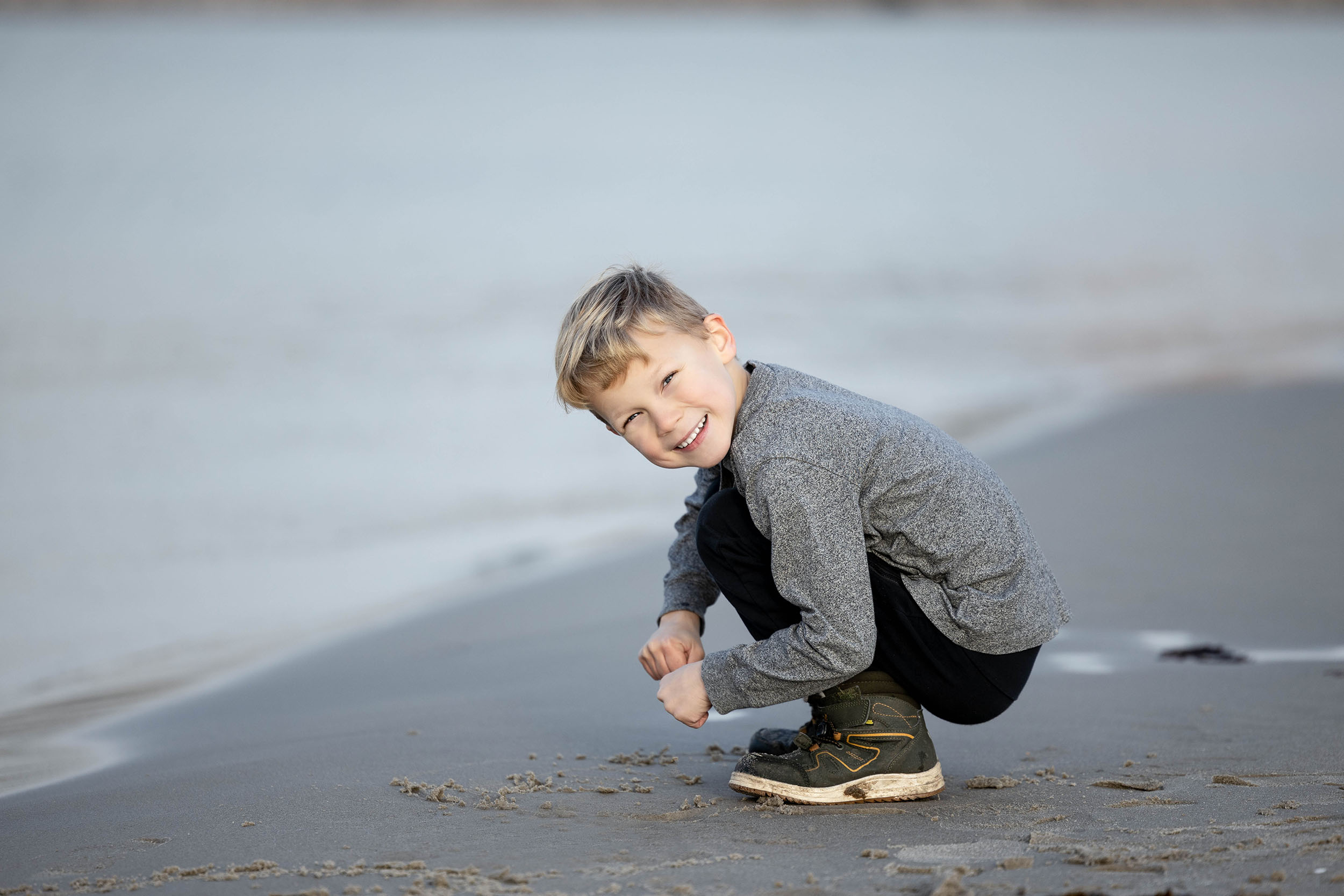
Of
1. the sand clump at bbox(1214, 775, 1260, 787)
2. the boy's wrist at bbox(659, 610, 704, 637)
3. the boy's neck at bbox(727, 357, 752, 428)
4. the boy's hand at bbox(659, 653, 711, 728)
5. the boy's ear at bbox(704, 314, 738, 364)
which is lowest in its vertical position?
the sand clump at bbox(1214, 775, 1260, 787)

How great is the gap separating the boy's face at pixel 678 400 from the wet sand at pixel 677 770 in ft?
1.78

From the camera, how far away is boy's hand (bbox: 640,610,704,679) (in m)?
2.03

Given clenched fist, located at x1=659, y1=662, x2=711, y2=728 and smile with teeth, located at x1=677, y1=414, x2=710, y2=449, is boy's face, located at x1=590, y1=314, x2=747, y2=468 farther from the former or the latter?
clenched fist, located at x1=659, y1=662, x2=711, y2=728

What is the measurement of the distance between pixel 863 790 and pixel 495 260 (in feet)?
29.9

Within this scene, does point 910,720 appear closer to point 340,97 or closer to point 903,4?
point 340,97

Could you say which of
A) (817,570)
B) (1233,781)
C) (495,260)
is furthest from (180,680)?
(495,260)

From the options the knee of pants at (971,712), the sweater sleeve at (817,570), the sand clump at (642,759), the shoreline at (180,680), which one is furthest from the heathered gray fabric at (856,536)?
the shoreline at (180,680)

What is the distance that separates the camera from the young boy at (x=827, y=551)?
175cm

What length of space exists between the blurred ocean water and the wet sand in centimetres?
62

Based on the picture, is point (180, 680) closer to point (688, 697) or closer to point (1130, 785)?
point (688, 697)

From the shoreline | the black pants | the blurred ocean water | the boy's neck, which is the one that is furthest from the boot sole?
the blurred ocean water

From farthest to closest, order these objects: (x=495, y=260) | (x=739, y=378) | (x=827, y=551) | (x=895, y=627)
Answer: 1. (x=495, y=260)
2. (x=739, y=378)
3. (x=895, y=627)
4. (x=827, y=551)

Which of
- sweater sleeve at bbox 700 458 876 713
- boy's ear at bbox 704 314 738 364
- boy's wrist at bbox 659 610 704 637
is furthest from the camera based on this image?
boy's wrist at bbox 659 610 704 637

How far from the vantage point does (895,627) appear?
1.84m
